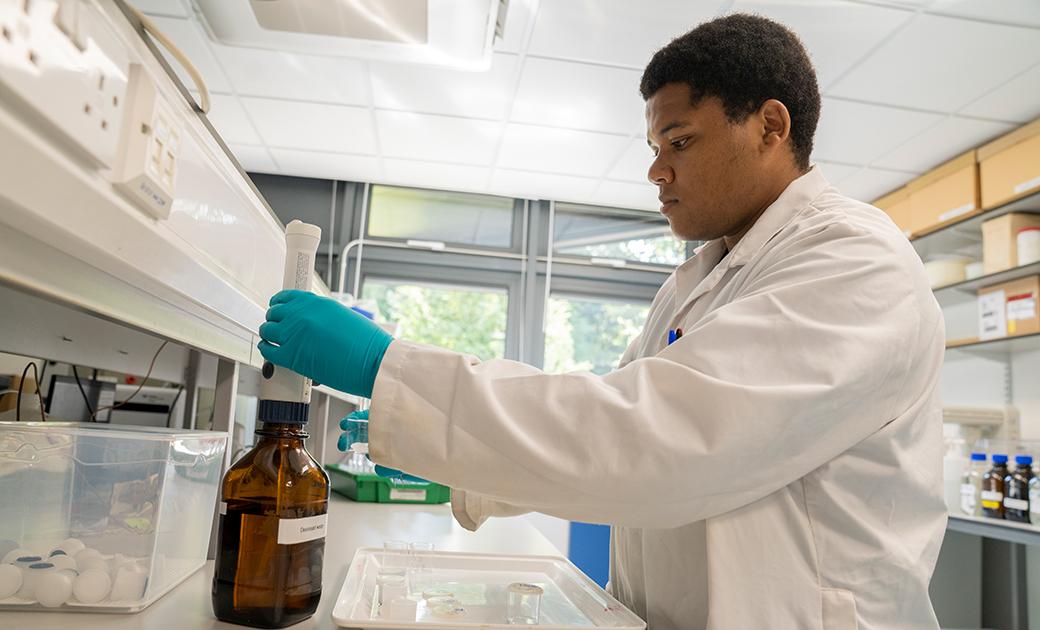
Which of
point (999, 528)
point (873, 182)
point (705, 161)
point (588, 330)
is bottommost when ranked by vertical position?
point (999, 528)

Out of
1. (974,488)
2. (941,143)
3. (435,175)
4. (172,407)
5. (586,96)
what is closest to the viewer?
(172,407)

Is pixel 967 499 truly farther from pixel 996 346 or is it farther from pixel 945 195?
pixel 945 195

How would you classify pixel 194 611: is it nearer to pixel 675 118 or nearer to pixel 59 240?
pixel 59 240

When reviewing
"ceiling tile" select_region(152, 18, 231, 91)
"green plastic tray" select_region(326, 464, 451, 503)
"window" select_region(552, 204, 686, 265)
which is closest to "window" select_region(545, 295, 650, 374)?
"window" select_region(552, 204, 686, 265)

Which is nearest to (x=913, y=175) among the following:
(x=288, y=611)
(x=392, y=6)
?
(x=392, y=6)

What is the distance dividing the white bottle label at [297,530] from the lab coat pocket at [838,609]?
52 cm

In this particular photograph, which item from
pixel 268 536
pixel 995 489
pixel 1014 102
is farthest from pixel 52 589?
pixel 1014 102

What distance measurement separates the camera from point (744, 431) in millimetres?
649

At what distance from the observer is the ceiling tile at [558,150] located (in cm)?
334

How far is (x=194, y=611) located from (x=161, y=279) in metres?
0.34

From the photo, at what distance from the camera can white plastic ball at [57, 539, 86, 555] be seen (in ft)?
2.30

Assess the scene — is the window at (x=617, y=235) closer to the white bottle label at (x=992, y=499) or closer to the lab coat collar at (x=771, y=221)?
the white bottle label at (x=992, y=499)

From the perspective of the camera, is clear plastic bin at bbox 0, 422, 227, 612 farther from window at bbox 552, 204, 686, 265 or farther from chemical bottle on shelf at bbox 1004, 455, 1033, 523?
window at bbox 552, 204, 686, 265

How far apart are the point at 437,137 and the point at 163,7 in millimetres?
1284
